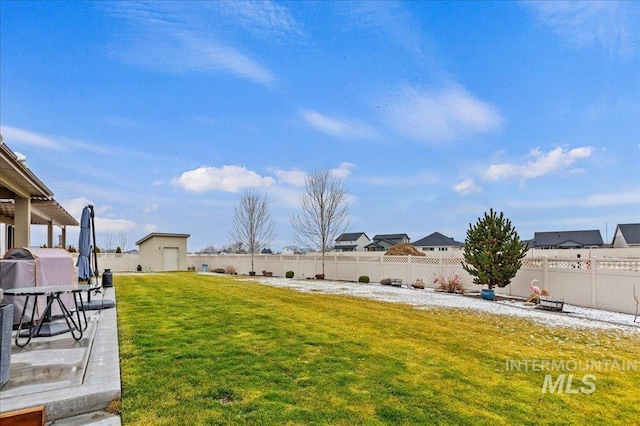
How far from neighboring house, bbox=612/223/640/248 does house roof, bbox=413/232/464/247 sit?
56.7 ft

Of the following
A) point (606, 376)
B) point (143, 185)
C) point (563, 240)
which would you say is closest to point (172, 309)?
point (606, 376)

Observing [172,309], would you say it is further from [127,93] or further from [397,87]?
[397,87]

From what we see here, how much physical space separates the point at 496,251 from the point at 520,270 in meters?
1.17

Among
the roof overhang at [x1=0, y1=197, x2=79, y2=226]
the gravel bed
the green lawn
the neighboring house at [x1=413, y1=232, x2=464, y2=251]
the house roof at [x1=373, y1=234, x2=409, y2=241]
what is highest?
the roof overhang at [x1=0, y1=197, x2=79, y2=226]

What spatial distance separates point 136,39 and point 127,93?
101 inches

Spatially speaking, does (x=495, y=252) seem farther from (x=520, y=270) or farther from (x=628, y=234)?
(x=628, y=234)

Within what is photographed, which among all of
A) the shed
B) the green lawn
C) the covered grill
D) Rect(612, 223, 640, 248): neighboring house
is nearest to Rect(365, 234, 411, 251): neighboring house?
Rect(612, 223, 640, 248): neighboring house

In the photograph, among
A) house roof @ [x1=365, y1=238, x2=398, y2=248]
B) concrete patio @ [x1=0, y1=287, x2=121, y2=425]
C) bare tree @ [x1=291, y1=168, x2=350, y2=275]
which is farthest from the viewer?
house roof @ [x1=365, y1=238, x2=398, y2=248]

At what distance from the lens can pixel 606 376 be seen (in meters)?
4.60

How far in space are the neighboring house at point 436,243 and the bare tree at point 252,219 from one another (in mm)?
26895

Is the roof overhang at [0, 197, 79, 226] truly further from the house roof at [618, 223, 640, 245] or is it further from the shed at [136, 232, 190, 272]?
the house roof at [618, 223, 640, 245]

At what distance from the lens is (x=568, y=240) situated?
4031 centimetres

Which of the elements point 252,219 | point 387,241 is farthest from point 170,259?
point 387,241

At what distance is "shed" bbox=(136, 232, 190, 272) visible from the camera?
91.1ft
